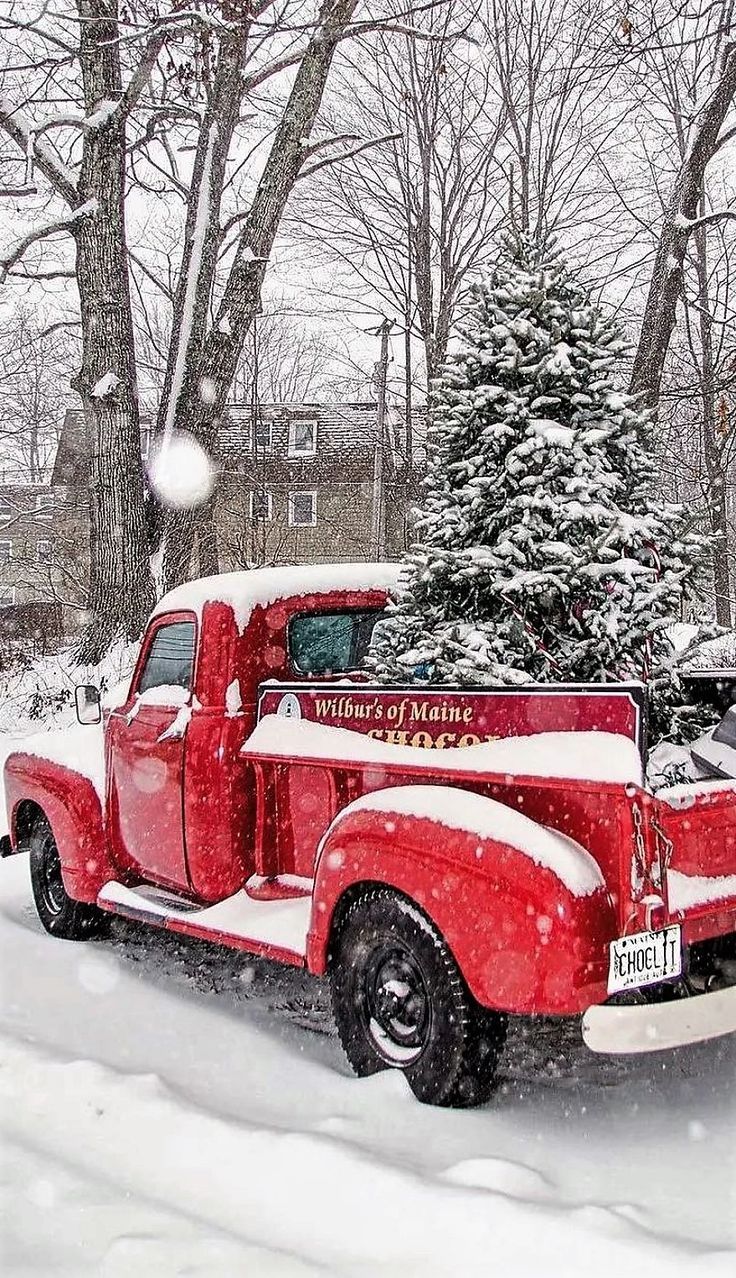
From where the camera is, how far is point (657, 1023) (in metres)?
3.01

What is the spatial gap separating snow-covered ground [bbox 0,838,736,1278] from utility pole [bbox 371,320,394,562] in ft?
60.8

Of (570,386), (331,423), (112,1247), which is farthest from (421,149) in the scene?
(112,1247)

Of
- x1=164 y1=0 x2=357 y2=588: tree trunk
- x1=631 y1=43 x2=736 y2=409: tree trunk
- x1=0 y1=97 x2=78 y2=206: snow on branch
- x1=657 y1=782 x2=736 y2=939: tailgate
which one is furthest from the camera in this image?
x1=631 y1=43 x2=736 y2=409: tree trunk

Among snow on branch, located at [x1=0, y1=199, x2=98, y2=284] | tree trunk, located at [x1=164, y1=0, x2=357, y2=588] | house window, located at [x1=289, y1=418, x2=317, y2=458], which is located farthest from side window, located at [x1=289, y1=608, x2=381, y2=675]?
house window, located at [x1=289, y1=418, x2=317, y2=458]

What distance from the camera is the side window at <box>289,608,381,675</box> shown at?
500 cm

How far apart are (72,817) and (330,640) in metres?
1.68

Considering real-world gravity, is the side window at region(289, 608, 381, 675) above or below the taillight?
above

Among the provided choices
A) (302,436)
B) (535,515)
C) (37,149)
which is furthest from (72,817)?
(302,436)

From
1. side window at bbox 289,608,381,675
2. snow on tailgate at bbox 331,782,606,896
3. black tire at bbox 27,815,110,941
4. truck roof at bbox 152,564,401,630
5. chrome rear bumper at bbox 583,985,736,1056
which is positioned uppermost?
truck roof at bbox 152,564,401,630

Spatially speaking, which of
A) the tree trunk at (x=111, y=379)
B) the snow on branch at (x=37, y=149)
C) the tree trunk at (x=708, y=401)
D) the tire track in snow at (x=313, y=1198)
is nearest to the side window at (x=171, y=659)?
the tire track in snow at (x=313, y=1198)

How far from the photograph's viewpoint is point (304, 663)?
501cm

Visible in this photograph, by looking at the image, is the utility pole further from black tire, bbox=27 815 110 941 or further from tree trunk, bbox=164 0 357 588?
black tire, bbox=27 815 110 941

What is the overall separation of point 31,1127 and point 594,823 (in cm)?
198

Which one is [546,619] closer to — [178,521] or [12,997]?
[12,997]
